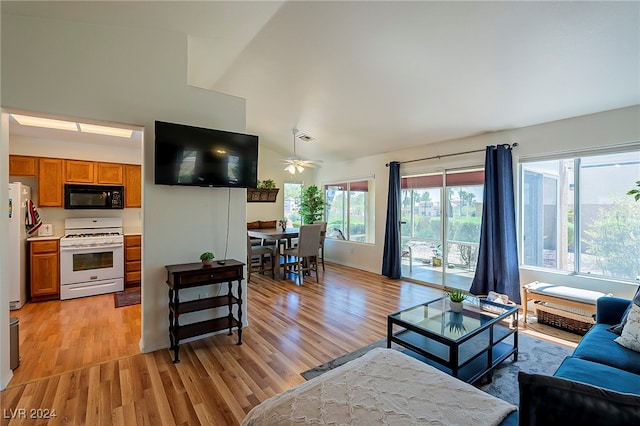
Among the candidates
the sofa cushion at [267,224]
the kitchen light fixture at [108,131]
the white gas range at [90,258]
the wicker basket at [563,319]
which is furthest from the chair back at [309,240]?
the wicker basket at [563,319]

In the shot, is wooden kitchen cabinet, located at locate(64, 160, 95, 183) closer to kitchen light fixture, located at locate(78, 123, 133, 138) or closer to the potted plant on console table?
kitchen light fixture, located at locate(78, 123, 133, 138)

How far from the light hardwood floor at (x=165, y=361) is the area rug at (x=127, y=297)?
11 centimetres

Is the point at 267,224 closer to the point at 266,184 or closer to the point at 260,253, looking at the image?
the point at 266,184

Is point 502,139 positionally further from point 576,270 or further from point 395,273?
point 395,273

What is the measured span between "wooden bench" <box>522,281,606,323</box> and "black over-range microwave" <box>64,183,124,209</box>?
6.18 metres

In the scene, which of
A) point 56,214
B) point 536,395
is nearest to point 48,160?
point 56,214

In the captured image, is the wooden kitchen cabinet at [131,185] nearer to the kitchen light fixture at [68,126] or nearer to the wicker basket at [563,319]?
the kitchen light fixture at [68,126]

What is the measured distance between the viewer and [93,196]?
4.55 meters

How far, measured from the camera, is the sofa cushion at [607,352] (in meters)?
1.78

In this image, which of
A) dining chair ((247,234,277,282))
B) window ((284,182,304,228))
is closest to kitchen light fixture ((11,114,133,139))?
dining chair ((247,234,277,282))

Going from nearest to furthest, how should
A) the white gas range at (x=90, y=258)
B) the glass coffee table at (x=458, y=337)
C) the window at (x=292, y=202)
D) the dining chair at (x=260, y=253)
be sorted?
the glass coffee table at (x=458, y=337) → the white gas range at (x=90, y=258) → the dining chair at (x=260, y=253) → the window at (x=292, y=202)

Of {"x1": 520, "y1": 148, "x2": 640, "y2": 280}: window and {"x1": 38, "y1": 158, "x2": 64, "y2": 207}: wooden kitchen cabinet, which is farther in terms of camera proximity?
{"x1": 38, "y1": 158, "x2": 64, "y2": 207}: wooden kitchen cabinet

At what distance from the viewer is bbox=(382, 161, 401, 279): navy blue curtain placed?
550cm

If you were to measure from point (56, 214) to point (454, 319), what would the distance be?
5751 mm
